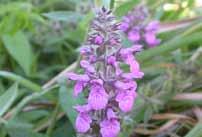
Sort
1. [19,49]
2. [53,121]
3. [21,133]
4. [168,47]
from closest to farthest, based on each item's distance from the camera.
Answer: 1. [21,133]
2. [53,121]
3. [168,47]
4. [19,49]

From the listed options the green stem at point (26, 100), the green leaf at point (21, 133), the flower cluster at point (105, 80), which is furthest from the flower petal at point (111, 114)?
the green stem at point (26, 100)

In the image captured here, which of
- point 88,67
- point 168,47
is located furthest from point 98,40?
point 168,47

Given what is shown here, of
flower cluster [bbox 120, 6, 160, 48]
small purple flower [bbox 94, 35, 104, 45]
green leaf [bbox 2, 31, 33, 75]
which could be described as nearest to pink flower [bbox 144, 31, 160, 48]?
flower cluster [bbox 120, 6, 160, 48]

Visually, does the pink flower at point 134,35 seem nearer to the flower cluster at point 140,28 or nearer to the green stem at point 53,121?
the flower cluster at point 140,28

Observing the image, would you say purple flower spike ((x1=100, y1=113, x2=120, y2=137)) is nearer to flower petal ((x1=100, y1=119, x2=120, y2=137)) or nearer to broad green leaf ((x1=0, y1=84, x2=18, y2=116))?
flower petal ((x1=100, y1=119, x2=120, y2=137))

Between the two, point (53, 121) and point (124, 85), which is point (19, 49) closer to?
point (53, 121)
